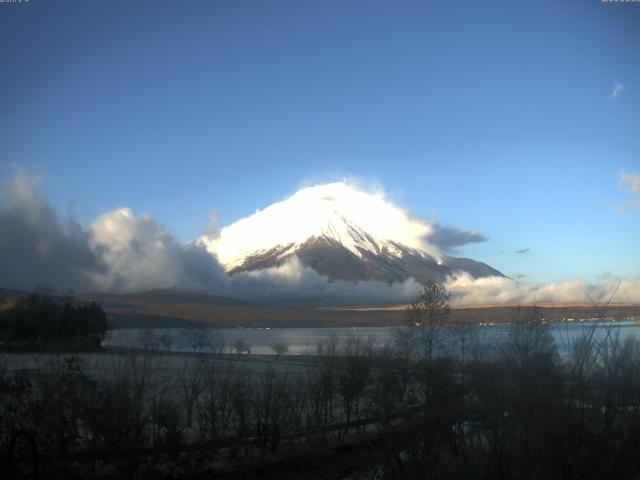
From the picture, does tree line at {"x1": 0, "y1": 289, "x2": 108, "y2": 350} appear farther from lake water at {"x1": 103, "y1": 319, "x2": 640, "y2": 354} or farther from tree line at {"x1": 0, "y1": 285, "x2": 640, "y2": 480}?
tree line at {"x1": 0, "y1": 285, "x2": 640, "y2": 480}

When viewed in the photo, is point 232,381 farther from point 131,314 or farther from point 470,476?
point 131,314

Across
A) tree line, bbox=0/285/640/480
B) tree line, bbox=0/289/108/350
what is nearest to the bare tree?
tree line, bbox=0/285/640/480

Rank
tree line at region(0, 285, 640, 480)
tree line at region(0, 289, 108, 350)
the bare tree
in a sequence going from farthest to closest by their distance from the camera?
tree line at region(0, 289, 108, 350), the bare tree, tree line at region(0, 285, 640, 480)

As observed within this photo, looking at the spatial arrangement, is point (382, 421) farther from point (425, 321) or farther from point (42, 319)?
point (42, 319)

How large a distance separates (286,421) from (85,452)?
11116 millimetres

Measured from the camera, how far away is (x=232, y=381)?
1216 inches

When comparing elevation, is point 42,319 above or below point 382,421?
above

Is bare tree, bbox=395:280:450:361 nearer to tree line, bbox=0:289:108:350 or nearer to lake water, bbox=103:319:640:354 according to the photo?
lake water, bbox=103:319:640:354

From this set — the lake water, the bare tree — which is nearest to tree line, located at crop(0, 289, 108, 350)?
the lake water

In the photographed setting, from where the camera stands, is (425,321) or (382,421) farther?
(425,321)

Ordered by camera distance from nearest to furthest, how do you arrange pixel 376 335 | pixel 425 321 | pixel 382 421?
pixel 382 421 → pixel 425 321 → pixel 376 335

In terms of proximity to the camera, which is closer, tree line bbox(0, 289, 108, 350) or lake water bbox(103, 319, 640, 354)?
lake water bbox(103, 319, 640, 354)

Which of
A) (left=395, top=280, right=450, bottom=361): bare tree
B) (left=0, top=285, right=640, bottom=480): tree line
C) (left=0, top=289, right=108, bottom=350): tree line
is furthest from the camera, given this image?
(left=0, top=289, right=108, bottom=350): tree line

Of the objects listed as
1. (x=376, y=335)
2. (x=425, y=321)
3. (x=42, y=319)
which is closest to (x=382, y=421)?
(x=425, y=321)
